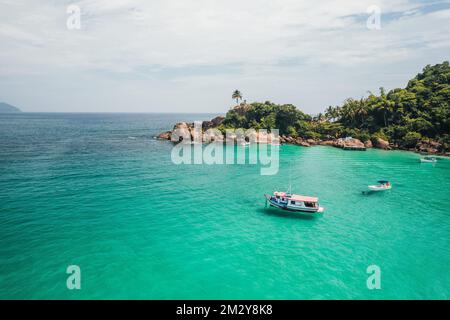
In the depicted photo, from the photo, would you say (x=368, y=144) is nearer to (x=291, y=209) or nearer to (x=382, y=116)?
(x=382, y=116)

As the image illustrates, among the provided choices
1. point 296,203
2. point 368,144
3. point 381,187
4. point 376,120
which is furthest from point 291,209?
point 376,120

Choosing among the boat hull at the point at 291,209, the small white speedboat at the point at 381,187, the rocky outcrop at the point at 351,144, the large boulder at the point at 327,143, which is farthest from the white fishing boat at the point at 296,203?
the large boulder at the point at 327,143

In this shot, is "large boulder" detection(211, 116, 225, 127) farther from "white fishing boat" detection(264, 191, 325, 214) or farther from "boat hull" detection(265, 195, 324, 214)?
"white fishing boat" detection(264, 191, 325, 214)

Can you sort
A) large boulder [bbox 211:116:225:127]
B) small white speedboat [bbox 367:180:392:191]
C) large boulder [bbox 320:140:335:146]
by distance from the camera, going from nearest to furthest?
1. small white speedboat [bbox 367:180:392:191]
2. large boulder [bbox 320:140:335:146]
3. large boulder [bbox 211:116:225:127]

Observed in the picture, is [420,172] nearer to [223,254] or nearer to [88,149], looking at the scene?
[223,254]

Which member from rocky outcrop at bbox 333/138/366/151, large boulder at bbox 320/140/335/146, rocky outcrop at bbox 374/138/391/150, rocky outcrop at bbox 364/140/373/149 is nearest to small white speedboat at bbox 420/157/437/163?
rocky outcrop at bbox 374/138/391/150
